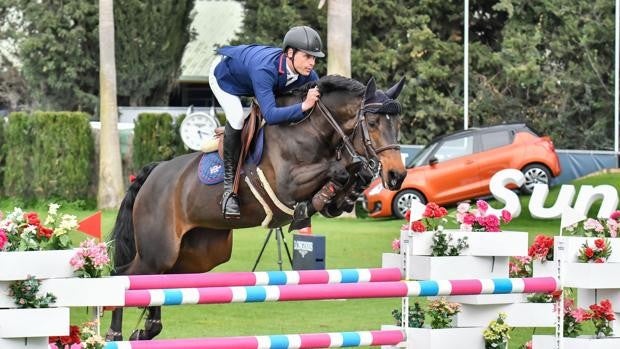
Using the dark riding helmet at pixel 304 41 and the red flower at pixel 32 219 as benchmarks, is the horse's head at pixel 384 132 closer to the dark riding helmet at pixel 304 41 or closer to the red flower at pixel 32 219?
the dark riding helmet at pixel 304 41

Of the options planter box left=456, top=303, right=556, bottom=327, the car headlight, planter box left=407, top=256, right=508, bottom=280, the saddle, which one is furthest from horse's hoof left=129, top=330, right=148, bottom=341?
the car headlight

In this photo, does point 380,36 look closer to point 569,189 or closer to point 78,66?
point 78,66

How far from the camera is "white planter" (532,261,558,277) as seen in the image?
8.28 m

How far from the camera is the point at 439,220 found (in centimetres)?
843

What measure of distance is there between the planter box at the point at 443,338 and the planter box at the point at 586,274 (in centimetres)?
60

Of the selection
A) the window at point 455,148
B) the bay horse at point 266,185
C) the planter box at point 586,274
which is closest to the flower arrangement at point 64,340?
the bay horse at point 266,185

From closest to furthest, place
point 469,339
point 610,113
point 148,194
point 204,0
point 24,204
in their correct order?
1. point 469,339
2. point 148,194
3. point 24,204
4. point 610,113
5. point 204,0

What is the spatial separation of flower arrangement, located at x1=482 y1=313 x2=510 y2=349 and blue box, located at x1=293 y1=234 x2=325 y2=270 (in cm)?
476

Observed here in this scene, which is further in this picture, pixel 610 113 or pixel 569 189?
pixel 610 113

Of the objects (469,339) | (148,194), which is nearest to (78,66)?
(148,194)

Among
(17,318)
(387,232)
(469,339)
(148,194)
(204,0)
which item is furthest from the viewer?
(204,0)

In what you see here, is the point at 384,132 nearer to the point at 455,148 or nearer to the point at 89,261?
the point at 89,261

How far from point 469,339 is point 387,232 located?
12.7 m

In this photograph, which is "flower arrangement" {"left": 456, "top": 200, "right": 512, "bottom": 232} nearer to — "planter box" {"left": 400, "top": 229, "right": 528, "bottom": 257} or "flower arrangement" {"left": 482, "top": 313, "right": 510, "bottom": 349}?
"planter box" {"left": 400, "top": 229, "right": 528, "bottom": 257}
